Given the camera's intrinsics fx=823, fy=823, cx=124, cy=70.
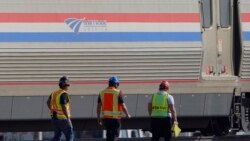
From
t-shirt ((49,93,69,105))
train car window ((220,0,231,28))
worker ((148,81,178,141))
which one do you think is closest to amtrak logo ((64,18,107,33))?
t-shirt ((49,93,69,105))

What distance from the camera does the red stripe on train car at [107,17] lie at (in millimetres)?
15766

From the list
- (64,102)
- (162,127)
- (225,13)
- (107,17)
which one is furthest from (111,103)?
(225,13)

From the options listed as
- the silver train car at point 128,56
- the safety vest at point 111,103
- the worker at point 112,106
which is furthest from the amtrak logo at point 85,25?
the safety vest at point 111,103

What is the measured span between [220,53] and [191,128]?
1.91m

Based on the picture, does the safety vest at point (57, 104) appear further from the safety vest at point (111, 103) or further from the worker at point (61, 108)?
the safety vest at point (111, 103)

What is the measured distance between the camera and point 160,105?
15125 millimetres

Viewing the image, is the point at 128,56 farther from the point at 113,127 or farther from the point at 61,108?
the point at 61,108

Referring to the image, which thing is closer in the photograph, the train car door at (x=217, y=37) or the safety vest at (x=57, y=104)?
the safety vest at (x=57, y=104)

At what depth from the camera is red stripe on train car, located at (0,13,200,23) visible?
1577 cm

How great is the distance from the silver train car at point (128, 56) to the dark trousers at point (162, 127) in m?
1.14

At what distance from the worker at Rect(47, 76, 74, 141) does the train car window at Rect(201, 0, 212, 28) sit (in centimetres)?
353

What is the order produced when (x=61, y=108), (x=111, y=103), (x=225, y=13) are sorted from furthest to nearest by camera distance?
(x=225, y=13) → (x=111, y=103) → (x=61, y=108)

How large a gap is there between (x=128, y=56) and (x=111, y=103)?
5.06 feet

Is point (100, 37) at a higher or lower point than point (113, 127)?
higher
